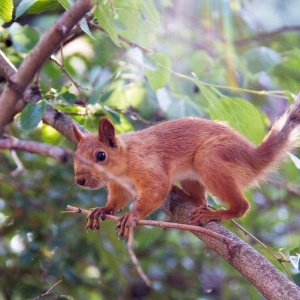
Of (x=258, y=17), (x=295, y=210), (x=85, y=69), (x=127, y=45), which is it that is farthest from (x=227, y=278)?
(x=258, y=17)

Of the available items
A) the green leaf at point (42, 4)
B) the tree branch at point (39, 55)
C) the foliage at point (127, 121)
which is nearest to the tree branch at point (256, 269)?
the foliage at point (127, 121)

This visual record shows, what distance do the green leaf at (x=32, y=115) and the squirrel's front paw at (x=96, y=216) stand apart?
39 centimetres

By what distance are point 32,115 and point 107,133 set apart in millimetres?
387

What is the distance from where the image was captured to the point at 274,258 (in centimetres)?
204

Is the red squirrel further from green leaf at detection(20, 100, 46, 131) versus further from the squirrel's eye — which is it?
green leaf at detection(20, 100, 46, 131)

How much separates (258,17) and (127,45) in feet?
10.5

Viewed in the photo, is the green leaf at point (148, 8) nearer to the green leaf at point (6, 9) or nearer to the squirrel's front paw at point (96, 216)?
the green leaf at point (6, 9)

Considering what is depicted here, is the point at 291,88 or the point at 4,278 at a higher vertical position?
the point at 291,88

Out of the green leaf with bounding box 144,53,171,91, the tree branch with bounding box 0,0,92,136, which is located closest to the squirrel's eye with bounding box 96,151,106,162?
the green leaf with bounding box 144,53,171,91

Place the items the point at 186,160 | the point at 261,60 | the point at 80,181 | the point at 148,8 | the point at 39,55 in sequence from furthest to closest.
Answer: the point at 261,60
the point at 186,160
the point at 80,181
the point at 148,8
the point at 39,55

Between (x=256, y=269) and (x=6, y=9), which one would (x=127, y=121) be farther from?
(x=256, y=269)

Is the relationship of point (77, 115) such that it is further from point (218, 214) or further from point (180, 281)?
point (180, 281)

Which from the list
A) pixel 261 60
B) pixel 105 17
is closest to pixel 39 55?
pixel 105 17

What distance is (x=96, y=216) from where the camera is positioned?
2229mm
